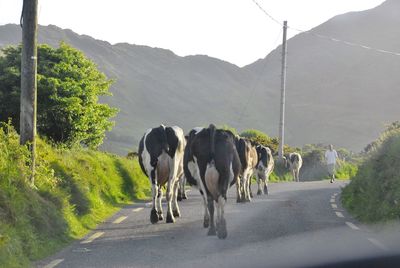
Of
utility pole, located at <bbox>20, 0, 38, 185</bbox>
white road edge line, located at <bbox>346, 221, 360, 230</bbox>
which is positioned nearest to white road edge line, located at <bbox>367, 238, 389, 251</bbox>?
white road edge line, located at <bbox>346, 221, 360, 230</bbox>

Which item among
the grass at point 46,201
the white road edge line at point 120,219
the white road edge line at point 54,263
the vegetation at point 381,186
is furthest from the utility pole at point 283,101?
the white road edge line at point 54,263

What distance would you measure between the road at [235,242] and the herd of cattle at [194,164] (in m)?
0.39

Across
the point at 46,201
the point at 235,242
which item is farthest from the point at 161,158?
the point at 235,242

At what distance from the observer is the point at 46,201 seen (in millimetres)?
10992

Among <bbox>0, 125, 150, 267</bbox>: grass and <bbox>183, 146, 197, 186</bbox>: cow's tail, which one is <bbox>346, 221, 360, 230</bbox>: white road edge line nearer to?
<bbox>183, 146, 197, 186</bbox>: cow's tail

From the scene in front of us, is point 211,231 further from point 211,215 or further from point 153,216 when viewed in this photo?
point 153,216

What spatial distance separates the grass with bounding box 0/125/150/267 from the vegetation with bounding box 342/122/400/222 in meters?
5.57

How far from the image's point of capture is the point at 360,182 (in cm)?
1545

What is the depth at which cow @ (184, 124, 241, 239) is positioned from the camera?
10.5 meters

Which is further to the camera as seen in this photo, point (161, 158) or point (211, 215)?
point (161, 158)

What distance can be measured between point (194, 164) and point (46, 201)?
275 centimetres

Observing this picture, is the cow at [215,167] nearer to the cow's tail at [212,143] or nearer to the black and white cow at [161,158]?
the cow's tail at [212,143]

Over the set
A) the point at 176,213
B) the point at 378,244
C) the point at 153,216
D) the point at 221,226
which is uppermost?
the point at 221,226

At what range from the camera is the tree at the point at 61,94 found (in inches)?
813
